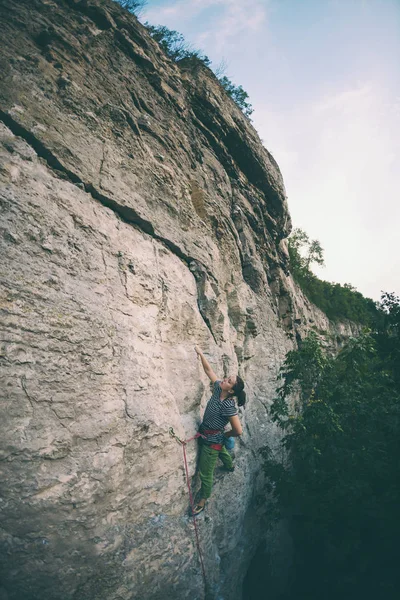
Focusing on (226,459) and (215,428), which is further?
(226,459)

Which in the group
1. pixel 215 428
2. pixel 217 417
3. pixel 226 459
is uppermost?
pixel 217 417

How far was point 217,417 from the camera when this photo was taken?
161 inches

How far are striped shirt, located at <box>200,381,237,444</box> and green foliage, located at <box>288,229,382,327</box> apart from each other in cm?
1263

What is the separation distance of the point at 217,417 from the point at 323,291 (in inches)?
669

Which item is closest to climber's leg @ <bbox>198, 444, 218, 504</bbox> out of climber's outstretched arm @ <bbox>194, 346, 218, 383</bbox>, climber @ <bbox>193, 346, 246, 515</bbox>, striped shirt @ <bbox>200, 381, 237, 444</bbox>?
climber @ <bbox>193, 346, 246, 515</bbox>

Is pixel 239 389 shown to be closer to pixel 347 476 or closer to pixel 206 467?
pixel 206 467

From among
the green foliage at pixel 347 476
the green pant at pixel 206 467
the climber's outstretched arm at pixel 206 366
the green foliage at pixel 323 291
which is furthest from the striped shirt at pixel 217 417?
the green foliage at pixel 323 291

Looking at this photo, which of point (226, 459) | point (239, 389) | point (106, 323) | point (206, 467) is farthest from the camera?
point (226, 459)

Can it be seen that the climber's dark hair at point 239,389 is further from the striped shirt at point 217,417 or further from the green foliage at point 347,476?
the green foliage at point 347,476

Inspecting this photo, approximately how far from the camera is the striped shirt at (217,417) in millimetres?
4059

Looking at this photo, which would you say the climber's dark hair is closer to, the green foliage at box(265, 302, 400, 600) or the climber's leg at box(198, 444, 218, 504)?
the climber's leg at box(198, 444, 218, 504)

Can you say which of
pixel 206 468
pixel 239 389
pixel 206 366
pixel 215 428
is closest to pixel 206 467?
pixel 206 468

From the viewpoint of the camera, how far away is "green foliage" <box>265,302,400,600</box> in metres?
4.66

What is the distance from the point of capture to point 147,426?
130 inches
